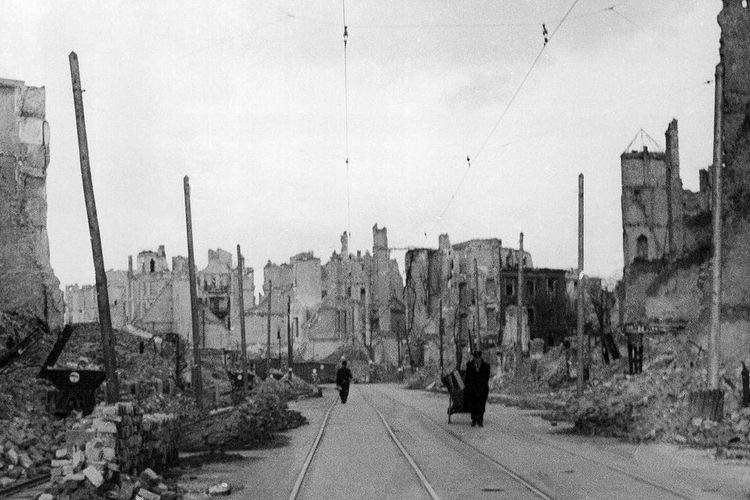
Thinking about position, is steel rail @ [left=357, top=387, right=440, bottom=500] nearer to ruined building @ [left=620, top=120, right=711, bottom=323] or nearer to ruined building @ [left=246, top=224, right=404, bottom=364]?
ruined building @ [left=620, top=120, right=711, bottom=323]

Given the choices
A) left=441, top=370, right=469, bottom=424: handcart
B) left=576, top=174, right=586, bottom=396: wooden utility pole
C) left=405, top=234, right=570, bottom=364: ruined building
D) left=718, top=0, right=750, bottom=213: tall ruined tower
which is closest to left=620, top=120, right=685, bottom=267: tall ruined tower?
left=405, top=234, right=570, bottom=364: ruined building

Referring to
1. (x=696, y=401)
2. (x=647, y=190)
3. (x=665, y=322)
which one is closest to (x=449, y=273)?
Result: (x=647, y=190)

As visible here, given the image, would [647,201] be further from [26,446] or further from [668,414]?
[26,446]

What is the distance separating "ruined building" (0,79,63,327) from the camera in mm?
31672

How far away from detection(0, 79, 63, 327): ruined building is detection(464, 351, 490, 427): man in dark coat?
14.2 m

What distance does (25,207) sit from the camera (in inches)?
1318

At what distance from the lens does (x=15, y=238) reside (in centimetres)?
3170

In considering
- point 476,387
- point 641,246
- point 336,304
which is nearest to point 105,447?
point 476,387

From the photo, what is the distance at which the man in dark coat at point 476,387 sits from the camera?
24250mm

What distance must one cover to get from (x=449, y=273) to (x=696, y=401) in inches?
4007

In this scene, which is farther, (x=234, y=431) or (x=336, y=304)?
(x=336, y=304)

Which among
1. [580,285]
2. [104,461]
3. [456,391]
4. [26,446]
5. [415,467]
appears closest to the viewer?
[104,461]

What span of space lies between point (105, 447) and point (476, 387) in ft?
46.7

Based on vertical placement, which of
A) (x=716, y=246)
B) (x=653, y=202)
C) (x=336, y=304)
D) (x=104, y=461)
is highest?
(x=653, y=202)
